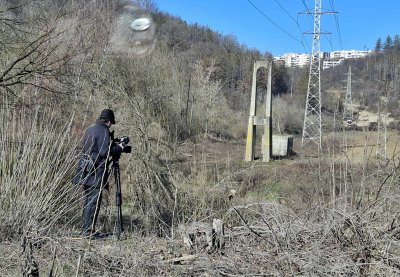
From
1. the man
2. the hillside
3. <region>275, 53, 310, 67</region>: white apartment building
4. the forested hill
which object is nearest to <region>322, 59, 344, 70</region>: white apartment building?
the hillside

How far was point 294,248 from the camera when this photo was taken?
436 cm

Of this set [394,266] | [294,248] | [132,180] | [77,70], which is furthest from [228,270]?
[77,70]

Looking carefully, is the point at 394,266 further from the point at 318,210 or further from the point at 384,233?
the point at 318,210

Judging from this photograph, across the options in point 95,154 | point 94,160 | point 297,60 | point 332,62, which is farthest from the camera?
point 297,60

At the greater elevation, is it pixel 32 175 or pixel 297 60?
pixel 297 60

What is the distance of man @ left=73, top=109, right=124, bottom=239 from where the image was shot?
251 inches

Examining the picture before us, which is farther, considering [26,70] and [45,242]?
[26,70]

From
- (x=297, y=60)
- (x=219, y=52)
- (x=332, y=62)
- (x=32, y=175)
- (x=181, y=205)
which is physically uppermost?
(x=297, y=60)

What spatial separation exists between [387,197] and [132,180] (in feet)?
21.8

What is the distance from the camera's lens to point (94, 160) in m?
6.62

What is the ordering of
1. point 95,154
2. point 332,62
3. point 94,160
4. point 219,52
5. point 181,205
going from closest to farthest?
point 94,160, point 95,154, point 181,205, point 332,62, point 219,52

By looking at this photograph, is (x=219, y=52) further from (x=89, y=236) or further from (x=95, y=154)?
(x=89, y=236)

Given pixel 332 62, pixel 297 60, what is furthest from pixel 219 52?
pixel 332 62

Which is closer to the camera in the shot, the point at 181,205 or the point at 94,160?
the point at 94,160
